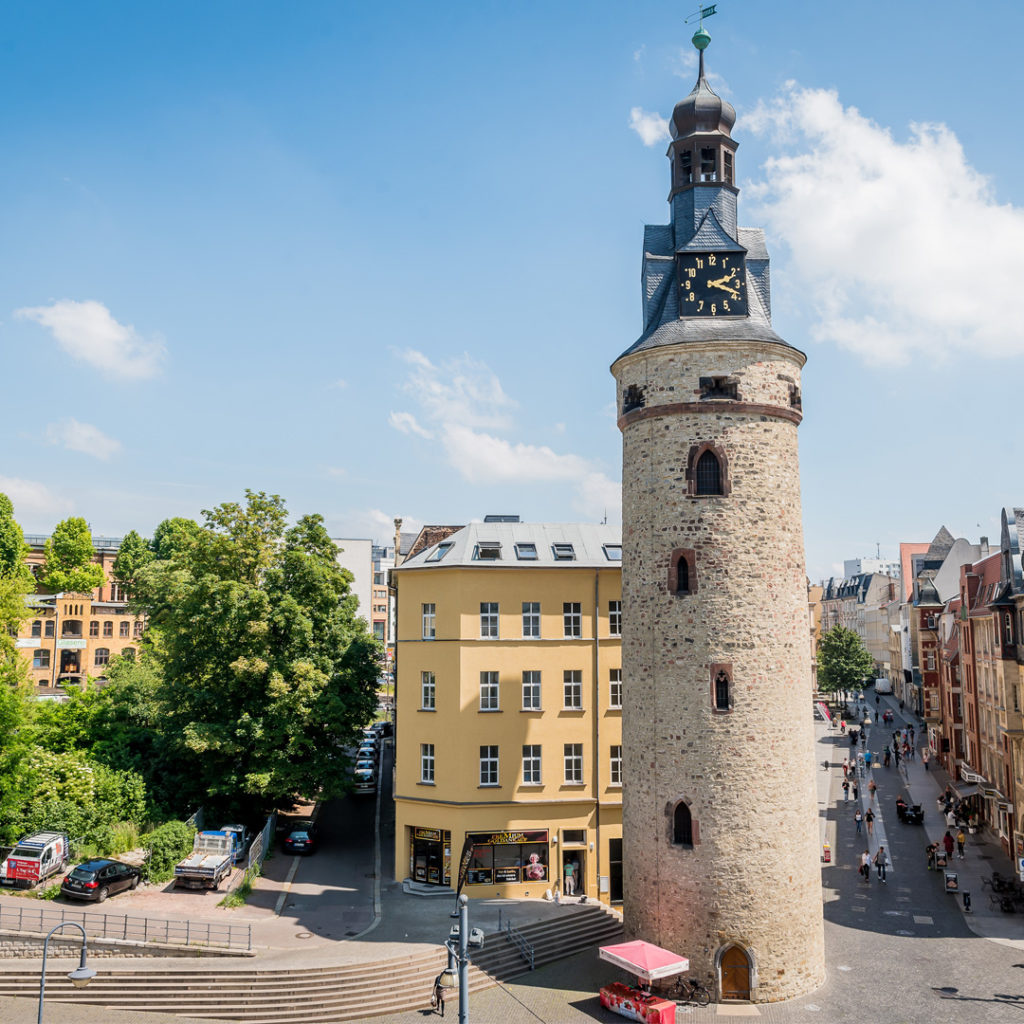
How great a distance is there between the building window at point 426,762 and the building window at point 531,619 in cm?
568

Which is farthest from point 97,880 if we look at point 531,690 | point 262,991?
point 531,690

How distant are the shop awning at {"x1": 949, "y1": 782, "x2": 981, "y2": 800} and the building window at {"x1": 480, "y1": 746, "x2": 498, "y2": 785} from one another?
1149 inches

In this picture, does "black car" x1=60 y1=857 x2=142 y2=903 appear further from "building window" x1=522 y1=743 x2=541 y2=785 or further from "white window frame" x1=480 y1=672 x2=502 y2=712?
"building window" x1=522 y1=743 x2=541 y2=785

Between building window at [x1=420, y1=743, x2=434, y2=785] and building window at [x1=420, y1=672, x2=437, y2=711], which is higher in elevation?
building window at [x1=420, y1=672, x2=437, y2=711]

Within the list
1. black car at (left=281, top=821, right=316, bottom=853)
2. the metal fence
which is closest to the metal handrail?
the metal fence

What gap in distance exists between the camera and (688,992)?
81.6ft

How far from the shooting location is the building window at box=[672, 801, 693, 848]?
25502mm

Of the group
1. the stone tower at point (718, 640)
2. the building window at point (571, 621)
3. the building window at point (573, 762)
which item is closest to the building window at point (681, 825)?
the stone tower at point (718, 640)

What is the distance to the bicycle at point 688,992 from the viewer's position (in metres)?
24.8

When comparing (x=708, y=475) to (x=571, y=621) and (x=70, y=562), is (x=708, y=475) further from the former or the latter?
(x=70, y=562)

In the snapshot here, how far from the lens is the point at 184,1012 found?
24.7m

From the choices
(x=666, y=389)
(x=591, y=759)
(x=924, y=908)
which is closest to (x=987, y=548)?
(x=924, y=908)

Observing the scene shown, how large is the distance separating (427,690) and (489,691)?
8.46 ft

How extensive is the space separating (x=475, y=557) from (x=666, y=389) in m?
12.1
